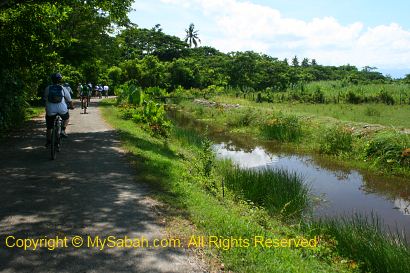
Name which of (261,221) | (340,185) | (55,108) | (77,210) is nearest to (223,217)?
(261,221)

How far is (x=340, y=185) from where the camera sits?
1371cm

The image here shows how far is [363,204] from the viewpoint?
11.6 meters

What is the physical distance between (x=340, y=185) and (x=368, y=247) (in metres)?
7.49

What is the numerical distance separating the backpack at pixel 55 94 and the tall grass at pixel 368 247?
682 cm

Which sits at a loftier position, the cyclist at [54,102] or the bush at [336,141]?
the cyclist at [54,102]

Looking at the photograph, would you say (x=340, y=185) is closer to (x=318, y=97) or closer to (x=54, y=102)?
(x=54, y=102)

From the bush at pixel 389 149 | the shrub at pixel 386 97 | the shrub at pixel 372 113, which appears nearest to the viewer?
the bush at pixel 389 149

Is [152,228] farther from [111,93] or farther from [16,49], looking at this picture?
[111,93]

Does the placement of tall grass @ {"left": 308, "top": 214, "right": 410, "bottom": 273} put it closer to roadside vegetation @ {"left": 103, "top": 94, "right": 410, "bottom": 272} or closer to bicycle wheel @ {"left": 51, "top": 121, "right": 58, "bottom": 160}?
roadside vegetation @ {"left": 103, "top": 94, "right": 410, "bottom": 272}

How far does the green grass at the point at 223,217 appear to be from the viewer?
17.1 ft

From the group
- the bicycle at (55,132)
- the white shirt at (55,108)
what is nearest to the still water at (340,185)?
the bicycle at (55,132)

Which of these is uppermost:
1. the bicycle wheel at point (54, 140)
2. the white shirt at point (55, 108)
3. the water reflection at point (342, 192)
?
the white shirt at point (55, 108)

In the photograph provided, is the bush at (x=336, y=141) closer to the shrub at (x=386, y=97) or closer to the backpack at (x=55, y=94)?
the backpack at (x=55, y=94)

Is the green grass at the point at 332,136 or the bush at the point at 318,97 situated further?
the bush at the point at 318,97
